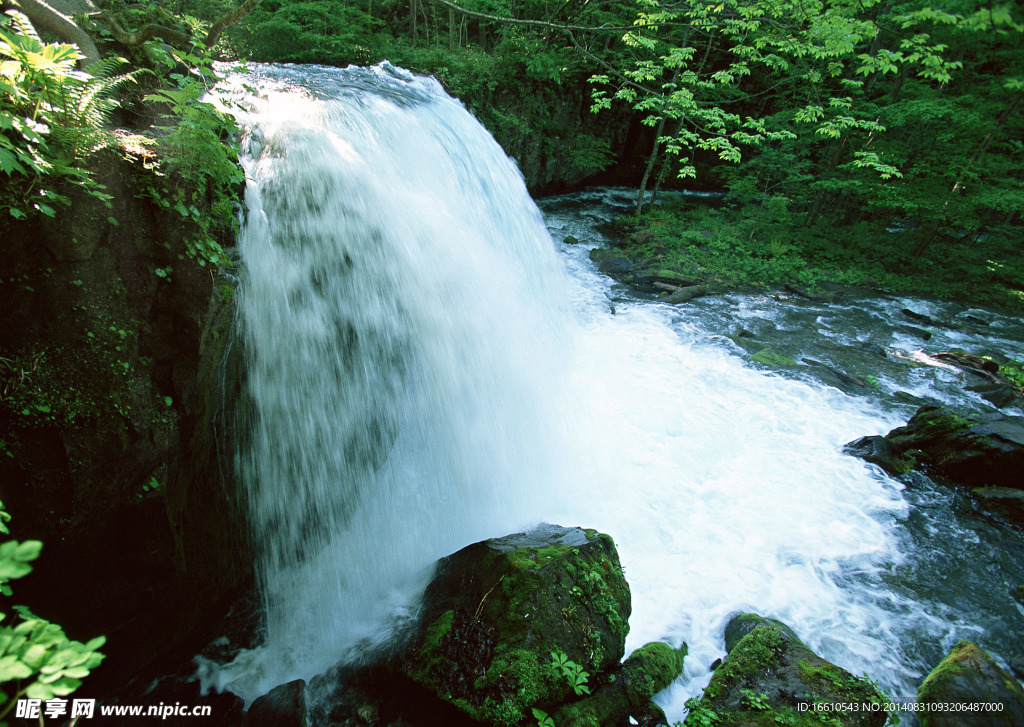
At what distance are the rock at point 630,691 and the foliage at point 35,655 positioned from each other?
8.99ft

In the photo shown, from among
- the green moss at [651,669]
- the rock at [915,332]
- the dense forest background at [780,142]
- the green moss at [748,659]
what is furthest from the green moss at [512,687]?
the rock at [915,332]

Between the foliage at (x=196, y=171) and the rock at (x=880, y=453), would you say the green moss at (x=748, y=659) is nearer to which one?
the rock at (x=880, y=453)

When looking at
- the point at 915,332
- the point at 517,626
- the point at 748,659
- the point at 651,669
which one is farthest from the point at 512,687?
the point at 915,332

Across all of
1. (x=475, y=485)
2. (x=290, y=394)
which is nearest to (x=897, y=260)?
(x=475, y=485)

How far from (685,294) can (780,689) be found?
9007 mm

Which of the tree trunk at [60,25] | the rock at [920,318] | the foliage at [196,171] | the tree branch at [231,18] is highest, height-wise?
the tree branch at [231,18]

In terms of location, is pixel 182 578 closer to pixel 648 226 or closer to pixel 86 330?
pixel 86 330

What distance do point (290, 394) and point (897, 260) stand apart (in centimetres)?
1770

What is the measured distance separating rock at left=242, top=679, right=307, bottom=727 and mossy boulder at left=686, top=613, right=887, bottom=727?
280cm

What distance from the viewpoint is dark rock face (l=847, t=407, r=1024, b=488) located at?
19.5 feet

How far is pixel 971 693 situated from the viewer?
133 inches

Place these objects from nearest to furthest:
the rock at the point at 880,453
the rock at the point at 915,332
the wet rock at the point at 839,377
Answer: the rock at the point at 880,453 < the wet rock at the point at 839,377 < the rock at the point at 915,332

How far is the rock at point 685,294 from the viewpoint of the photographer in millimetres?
10812

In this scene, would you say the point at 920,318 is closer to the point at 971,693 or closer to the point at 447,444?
the point at 971,693
